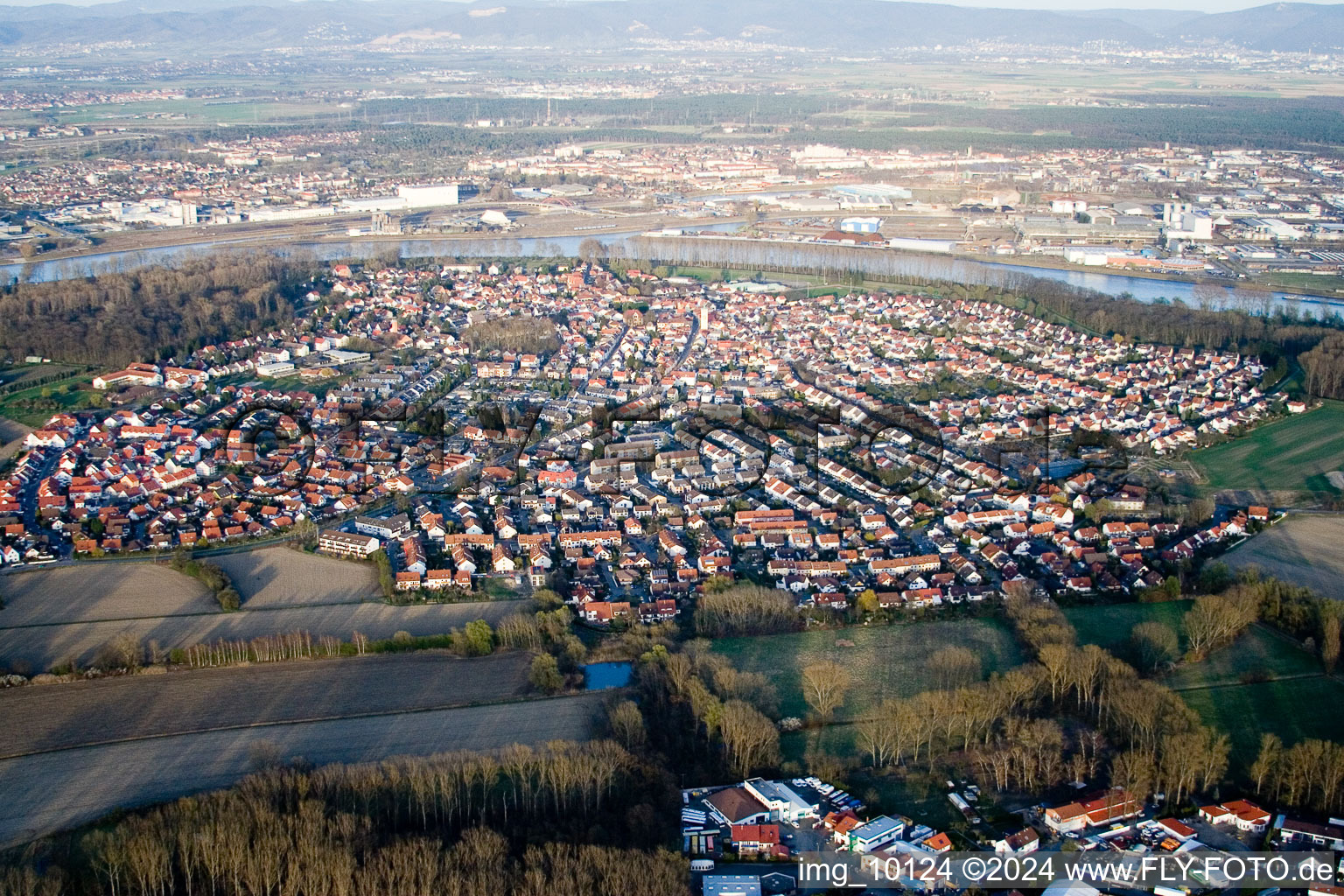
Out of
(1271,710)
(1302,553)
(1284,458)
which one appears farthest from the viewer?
(1284,458)

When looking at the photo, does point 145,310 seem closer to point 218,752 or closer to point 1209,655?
point 218,752

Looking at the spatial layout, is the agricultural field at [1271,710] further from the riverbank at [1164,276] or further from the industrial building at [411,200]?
the industrial building at [411,200]

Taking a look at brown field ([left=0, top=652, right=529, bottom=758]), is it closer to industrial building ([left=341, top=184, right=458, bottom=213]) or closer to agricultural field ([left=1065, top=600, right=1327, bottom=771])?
agricultural field ([left=1065, top=600, right=1327, bottom=771])

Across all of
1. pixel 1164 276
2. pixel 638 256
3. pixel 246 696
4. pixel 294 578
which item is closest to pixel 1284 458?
pixel 294 578

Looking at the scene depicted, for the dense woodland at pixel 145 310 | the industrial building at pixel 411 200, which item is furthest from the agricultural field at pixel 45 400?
the industrial building at pixel 411 200

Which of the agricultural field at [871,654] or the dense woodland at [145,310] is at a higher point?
the dense woodland at [145,310]
